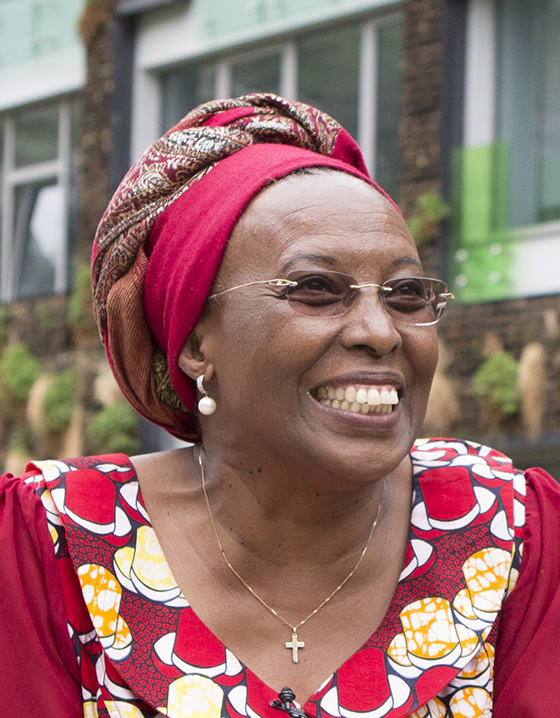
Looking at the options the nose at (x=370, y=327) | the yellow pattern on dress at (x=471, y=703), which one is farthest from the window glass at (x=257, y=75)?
the yellow pattern on dress at (x=471, y=703)

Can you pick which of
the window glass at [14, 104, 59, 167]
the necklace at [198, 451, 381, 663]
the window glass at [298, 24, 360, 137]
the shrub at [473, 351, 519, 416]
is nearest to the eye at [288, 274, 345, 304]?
Answer: the necklace at [198, 451, 381, 663]

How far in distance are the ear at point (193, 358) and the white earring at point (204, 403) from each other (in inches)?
0.9

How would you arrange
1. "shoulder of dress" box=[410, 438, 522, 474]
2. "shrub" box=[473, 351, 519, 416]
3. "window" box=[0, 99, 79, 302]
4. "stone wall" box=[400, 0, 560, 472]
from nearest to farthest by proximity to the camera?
1. "shoulder of dress" box=[410, 438, 522, 474]
2. "stone wall" box=[400, 0, 560, 472]
3. "shrub" box=[473, 351, 519, 416]
4. "window" box=[0, 99, 79, 302]

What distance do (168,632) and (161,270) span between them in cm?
82

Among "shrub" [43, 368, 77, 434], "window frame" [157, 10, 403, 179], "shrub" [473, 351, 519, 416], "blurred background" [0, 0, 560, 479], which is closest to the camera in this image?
"shrub" [473, 351, 519, 416]

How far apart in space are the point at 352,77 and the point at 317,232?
25.9 feet

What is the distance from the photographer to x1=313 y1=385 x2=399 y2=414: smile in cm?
246

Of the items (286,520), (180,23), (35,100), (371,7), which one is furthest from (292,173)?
(35,100)

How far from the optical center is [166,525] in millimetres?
2801

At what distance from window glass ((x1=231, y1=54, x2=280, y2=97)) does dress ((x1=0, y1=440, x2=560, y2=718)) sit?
8.29 meters

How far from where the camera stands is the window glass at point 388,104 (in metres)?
9.80

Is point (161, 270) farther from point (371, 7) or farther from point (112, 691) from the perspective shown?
point (371, 7)

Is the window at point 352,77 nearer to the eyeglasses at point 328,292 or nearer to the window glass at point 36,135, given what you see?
the window glass at point 36,135

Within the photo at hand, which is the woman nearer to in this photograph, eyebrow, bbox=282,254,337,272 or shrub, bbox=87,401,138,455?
eyebrow, bbox=282,254,337,272
